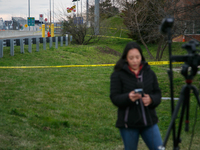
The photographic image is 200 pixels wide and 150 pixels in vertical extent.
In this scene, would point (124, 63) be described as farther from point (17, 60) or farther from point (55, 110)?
point (17, 60)

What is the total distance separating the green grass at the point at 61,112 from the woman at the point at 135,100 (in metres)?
2.23

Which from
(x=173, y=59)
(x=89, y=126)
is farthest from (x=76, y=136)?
(x=173, y=59)

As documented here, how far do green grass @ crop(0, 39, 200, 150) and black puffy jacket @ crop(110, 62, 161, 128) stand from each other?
91.0 inches

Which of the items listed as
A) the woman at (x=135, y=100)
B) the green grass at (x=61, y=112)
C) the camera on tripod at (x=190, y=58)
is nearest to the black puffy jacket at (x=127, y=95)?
the woman at (x=135, y=100)

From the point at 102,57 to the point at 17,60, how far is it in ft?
27.8

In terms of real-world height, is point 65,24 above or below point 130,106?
above

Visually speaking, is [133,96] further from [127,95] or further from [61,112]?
[61,112]

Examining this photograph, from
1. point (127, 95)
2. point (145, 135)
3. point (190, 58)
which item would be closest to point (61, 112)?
point (145, 135)

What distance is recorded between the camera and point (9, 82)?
32.6ft

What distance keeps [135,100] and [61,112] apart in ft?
14.8

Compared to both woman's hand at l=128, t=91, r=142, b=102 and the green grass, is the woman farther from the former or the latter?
the green grass

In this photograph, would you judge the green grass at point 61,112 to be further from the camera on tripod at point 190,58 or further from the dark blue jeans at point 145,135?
the camera on tripod at point 190,58

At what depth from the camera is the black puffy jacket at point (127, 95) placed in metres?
2.68

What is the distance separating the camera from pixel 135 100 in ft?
8.61
